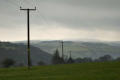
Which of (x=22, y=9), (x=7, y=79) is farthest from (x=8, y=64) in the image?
(x=7, y=79)

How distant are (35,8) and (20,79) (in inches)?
711

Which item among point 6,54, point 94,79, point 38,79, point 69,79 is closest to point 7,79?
point 38,79

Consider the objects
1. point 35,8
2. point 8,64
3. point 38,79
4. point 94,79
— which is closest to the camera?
point 94,79

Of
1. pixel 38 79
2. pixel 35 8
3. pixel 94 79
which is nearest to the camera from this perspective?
pixel 94 79

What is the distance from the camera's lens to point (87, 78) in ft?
93.1

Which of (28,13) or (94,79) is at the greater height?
(28,13)

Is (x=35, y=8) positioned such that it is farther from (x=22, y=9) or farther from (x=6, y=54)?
(x=6, y=54)

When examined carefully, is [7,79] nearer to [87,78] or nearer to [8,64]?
[87,78]

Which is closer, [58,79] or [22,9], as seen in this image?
[58,79]

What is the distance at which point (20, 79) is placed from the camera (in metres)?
31.1

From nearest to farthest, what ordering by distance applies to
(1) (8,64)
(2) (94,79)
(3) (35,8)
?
(2) (94,79) < (3) (35,8) < (1) (8,64)

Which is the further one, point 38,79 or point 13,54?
point 13,54

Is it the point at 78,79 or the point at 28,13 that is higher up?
the point at 28,13

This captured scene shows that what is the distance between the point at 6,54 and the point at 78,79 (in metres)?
169
